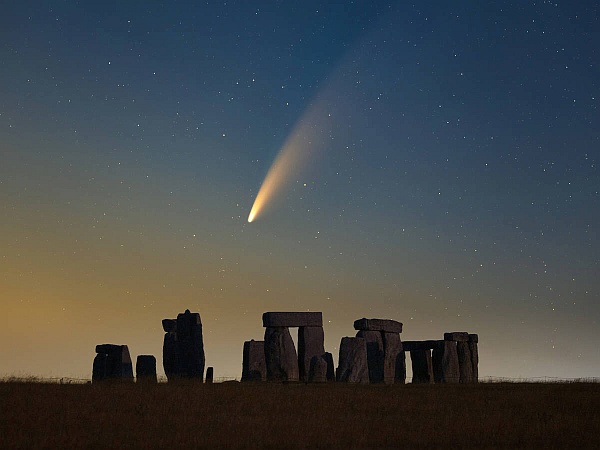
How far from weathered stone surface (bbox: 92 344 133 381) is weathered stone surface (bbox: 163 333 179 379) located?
1.33 m

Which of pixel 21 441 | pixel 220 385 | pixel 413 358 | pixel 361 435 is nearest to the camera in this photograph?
pixel 21 441

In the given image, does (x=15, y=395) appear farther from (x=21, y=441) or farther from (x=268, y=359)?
(x=268, y=359)

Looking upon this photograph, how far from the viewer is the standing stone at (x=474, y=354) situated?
35.6m

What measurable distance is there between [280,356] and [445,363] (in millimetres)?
7231

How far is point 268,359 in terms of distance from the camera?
29906 mm

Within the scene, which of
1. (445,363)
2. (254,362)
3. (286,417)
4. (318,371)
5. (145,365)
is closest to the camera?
(286,417)

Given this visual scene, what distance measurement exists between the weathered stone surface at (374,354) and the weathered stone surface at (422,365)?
2.14 meters

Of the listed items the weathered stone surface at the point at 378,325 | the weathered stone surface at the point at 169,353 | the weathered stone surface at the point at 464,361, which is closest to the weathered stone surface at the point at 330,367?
the weathered stone surface at the point at 378,325

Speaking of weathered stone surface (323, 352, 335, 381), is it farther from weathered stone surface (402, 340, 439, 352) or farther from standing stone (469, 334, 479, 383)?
standing stone (469, 334, 479, 383)

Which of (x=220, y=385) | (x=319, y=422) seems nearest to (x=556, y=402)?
(x=319, y=422)

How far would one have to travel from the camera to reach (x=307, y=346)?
1196 inches

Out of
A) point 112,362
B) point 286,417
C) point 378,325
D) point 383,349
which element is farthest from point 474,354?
point 286,417

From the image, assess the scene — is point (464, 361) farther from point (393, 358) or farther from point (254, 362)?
point (254, 362)

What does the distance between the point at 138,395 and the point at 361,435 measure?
6.53 m
